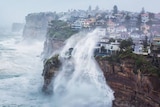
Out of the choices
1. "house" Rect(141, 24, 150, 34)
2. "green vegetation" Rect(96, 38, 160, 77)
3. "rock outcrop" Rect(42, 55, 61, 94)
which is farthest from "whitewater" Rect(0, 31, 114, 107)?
"house" Rect(141, 24, 150, 34)

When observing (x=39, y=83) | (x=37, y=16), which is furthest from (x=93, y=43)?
(x=37, y=16)

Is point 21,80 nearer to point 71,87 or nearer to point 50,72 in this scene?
point 50,72

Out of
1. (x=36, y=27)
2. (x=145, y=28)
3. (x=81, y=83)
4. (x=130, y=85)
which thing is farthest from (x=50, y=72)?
(x=36, y=27)

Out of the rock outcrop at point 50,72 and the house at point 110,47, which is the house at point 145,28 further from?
the rock outcrop at point 50,72

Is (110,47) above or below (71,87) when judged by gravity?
above

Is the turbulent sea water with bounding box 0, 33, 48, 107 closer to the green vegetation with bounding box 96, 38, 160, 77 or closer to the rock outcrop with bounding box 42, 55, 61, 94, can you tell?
the rock outcrop with bounding box 42, 55, 61, 94

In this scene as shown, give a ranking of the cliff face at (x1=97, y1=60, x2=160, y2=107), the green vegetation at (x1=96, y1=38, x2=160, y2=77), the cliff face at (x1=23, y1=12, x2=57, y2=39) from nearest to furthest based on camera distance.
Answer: the cliff face at (x1=97, y1=60, x2=160, y2=107) → the green vegetation at (x1=96, y1=38, x2=160, y2=77) → the cliff face at (x1=23, y1=12, x2=57, y2=39)
